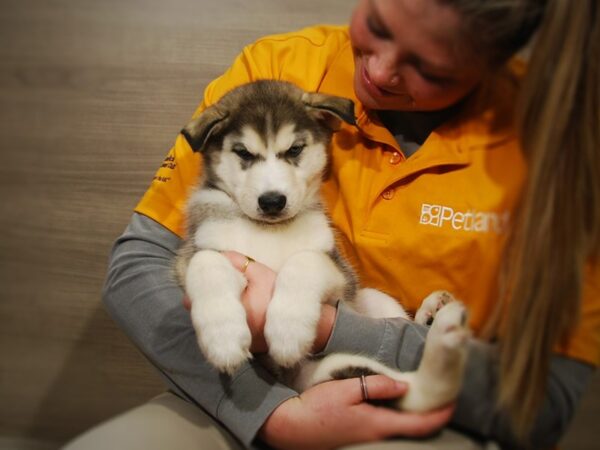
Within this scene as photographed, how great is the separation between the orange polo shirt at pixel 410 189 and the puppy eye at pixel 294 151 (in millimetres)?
94

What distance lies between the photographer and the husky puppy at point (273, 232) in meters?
1.00

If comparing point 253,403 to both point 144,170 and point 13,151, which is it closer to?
point 144,170

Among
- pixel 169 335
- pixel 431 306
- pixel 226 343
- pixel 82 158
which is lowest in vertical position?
pixel 169 335

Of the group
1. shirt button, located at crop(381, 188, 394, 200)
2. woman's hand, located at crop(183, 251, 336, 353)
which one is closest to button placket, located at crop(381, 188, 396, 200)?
shirt button, located at crop(381, 188, 394, 200)

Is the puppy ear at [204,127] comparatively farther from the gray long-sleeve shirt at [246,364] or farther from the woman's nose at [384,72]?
the woman's nose at [384,72]

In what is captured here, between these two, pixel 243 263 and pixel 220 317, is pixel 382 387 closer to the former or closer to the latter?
pixel 220 317

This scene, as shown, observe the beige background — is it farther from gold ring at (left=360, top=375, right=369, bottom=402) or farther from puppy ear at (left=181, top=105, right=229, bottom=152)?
gold ring at (left=360, top=375, right=369, bottom=402)

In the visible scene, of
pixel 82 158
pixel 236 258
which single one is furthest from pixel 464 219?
pixel 82 158

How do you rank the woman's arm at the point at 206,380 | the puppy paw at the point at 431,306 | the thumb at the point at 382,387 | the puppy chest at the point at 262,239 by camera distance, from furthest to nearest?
the puppy chest at the point at 262,239 < the puppy paw at the point at 431,306 < the woman's arm at the point at 206,380 < the thumb at the point at 382,387

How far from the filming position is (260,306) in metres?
1.07

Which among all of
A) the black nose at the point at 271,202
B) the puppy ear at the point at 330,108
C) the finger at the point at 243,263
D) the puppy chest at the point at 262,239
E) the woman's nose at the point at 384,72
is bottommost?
the finger at the point at 243,263

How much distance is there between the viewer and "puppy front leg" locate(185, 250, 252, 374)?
38.2 inches

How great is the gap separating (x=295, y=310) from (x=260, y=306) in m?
0.09

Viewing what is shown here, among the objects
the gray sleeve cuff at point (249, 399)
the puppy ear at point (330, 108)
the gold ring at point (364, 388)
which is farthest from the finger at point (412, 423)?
the puppy ear at point (330, 108)
